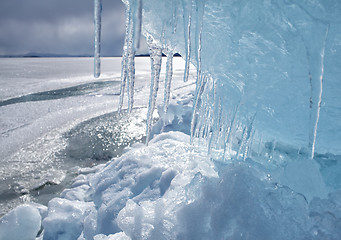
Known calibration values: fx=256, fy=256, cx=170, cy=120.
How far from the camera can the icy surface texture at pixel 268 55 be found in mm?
2104

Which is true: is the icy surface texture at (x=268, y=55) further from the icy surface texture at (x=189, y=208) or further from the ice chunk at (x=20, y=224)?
the ice chunk at (x=20, y=224)

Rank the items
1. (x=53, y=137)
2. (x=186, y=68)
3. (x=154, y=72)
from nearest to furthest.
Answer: (x=186, y=68) < (x=154, y=72) < (x=53, y=137)

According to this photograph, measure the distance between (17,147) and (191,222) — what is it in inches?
167

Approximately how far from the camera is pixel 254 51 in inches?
97.0

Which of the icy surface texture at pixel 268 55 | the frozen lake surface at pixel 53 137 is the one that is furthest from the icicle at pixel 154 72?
the frozen lake surface at pixel 53 137

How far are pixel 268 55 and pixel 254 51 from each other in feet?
0.44

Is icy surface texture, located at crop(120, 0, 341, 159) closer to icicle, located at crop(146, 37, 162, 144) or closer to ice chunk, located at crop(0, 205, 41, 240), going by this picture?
icicle, located at crop(146, 37, 162, 144)

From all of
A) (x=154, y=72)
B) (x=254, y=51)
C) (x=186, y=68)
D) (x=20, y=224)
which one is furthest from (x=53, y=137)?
(x=254, y=51)

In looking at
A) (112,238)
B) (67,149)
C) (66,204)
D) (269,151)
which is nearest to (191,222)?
(112,238)

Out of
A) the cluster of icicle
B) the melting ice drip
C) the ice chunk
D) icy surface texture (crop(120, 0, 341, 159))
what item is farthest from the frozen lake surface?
icy surface texture (crop(120, 0, 341, 159))

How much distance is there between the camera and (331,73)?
2373 millimetres

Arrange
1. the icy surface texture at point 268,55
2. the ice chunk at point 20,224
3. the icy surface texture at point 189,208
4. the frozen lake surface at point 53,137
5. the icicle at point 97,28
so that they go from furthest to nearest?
the frozen lake surface at point 53,137, the ice chunk at point 20,224, the icicle at point 97,28, the icy surface texture at point 268,55, the icy surface texture at point 189,208

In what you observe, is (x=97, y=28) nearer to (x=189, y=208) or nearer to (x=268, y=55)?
(x=268, y=55)

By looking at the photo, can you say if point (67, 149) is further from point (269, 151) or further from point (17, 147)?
point (269, 151)
